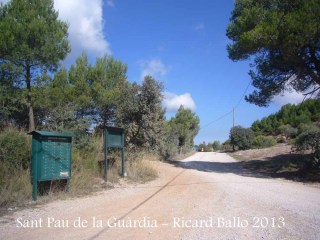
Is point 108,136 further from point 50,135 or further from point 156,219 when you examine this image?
point 156,219

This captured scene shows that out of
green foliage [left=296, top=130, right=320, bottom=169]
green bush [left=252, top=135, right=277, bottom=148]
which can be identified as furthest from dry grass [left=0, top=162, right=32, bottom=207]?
green bush [left=252, top=135, right=277, bottom=148]

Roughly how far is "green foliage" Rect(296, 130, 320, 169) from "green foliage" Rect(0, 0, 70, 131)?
1545 centimetres

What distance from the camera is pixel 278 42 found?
15.6 meters

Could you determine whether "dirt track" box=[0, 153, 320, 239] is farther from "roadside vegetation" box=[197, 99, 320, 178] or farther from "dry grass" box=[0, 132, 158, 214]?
"roadside vegetation" box=[197, 99, 320, 178]

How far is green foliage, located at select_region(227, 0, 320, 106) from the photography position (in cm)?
1457

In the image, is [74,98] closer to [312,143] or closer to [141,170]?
[141,170]

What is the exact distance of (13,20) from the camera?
20.2 m

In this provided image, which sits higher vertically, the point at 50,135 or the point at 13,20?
the point at 13,20

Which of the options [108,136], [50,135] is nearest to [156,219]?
[50,135]

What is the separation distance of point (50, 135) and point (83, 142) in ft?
12.9

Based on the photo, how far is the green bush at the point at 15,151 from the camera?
9.50 m

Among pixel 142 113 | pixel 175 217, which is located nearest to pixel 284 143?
pixel 142 113

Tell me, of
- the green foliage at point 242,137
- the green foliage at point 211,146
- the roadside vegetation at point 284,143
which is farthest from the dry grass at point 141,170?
the green foliage at point 211,146

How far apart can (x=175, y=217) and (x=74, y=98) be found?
17.8 meters
